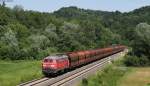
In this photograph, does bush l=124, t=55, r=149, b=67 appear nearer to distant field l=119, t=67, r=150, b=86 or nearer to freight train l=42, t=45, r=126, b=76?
freight train l=42, t=45, r=126, b=76

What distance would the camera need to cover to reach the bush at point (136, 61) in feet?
302

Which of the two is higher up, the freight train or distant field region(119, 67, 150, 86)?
the freight train

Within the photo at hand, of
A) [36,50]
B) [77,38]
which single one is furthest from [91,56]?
[77,38]

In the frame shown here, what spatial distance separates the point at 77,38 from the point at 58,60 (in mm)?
82623

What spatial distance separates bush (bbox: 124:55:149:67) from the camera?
92125mm

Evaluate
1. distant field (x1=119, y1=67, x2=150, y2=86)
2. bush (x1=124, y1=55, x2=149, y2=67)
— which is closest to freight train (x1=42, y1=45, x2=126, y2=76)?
distant field (x1=119, y1=67, x2=150, y2=86)

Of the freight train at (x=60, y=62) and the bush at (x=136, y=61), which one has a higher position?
the freight train at (x=60, y=62)

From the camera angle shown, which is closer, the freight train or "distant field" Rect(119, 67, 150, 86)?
the freight train

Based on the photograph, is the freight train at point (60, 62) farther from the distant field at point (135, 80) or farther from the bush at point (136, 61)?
the bush at point (136, 61)

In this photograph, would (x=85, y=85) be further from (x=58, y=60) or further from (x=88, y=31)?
(x=88, y=31)

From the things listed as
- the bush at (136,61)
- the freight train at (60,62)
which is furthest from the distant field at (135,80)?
the bush at (136,61)

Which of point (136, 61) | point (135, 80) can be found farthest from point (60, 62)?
point (136, 61)

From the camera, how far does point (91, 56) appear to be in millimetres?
83625

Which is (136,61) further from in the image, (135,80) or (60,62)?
(60,62)
